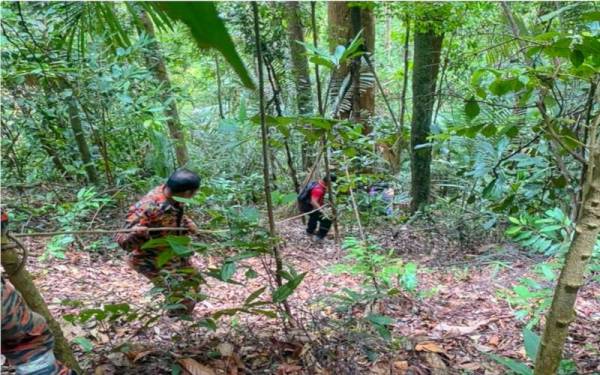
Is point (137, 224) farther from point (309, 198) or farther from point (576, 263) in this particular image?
point (309, 198)

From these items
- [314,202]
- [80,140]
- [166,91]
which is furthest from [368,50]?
[80,140]

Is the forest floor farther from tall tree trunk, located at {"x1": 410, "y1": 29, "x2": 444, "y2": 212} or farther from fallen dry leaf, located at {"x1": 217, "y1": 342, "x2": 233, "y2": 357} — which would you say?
tall tree trunk, located at {"x1": 410, "y1": 29, "x2": 444, "y2": 212}

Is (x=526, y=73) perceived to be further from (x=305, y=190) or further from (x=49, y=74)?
(x=49, y=74)

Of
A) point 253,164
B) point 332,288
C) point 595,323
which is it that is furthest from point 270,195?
point 253,164

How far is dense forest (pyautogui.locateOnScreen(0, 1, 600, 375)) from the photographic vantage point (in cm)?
206

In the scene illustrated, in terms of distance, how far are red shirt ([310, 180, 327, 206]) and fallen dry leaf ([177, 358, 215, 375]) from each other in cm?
424

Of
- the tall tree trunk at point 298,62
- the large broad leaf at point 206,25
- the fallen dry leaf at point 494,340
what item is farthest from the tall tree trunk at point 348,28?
the large broad leaf at point 206,25

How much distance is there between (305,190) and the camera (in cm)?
629

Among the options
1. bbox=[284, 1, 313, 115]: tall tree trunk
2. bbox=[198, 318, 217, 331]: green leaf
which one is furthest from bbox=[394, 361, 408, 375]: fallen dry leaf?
bbox=[284, 1, 313, 115]: tall tree trunk

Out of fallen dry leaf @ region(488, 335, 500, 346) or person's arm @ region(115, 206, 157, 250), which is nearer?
fallen dry leaf @ region(488, 335, 500, 346)

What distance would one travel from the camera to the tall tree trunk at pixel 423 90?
5.77 metres

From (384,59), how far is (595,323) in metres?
13.2

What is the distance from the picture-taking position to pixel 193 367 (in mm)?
2209

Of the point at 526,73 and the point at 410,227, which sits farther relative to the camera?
the point at 410,227
